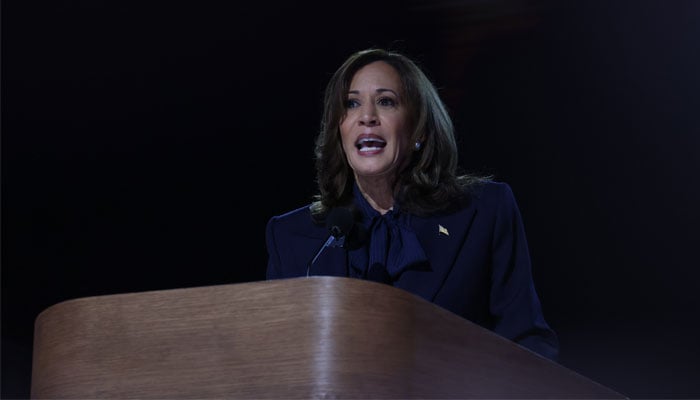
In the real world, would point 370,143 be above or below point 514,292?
above

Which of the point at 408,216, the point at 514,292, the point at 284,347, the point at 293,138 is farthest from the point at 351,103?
the point at 284,347

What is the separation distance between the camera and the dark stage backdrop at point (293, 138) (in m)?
3.21

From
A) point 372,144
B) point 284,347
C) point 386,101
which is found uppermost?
point 386,101

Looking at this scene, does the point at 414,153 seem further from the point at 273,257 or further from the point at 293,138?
the point at 293,138

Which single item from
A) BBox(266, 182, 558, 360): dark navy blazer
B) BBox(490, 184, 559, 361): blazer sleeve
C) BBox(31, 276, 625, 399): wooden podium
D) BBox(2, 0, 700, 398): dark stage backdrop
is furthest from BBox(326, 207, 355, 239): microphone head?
BBox(2, 0, 700, 398): dark stage backdrop

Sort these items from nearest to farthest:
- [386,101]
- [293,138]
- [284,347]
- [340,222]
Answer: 1. [284,347]
2. [340,222]
3. [386,101]
4. [293,138]

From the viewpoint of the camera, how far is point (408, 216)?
2400 mm

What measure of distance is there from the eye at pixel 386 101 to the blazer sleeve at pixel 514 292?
37cm

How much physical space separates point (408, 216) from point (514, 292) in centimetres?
32

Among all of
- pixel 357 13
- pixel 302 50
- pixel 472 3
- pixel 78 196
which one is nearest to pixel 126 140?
pixel 78 196

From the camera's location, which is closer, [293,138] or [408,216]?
[408,216]

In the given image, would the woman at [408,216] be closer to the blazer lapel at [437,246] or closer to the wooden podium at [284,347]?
the blazer lapel at [437,246]

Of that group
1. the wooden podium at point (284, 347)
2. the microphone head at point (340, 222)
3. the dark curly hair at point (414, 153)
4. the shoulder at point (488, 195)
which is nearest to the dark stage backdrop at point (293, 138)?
the dark curly hair at point (414, 153)

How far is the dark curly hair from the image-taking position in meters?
2.46
